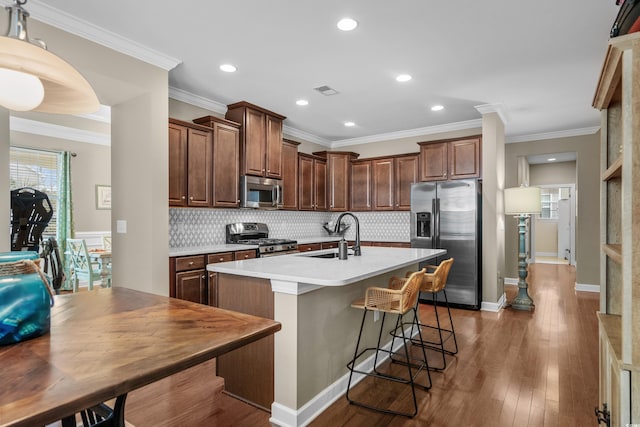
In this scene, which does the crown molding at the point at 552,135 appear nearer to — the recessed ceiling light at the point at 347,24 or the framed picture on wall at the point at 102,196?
the recessed ceiling light at the point at 347,24

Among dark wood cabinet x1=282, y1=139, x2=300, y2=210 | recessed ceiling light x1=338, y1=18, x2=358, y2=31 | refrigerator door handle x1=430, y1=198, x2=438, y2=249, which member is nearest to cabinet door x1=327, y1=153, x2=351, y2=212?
dark wood cabinet x1=282, y1=139, x2=300, y2=210

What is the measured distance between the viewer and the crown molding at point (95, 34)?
250cm

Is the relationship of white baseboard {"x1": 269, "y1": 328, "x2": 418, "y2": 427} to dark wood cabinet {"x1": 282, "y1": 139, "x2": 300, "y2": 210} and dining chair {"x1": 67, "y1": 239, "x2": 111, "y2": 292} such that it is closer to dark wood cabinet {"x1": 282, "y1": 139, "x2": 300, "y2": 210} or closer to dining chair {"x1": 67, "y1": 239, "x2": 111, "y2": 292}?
dark wood cabinet {"x1": 282, "y1": 139, "x2": 300, "y2": 210}

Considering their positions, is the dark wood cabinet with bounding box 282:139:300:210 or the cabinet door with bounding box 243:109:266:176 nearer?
the cabinet door with bounding box 243:109:266:176

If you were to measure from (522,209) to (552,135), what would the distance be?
87.8 inches

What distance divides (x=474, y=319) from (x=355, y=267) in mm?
2741

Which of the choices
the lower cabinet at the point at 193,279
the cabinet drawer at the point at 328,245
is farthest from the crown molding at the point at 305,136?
the lower cabinet at the point at 193,279

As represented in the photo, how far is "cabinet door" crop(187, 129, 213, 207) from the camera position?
13.1 ft

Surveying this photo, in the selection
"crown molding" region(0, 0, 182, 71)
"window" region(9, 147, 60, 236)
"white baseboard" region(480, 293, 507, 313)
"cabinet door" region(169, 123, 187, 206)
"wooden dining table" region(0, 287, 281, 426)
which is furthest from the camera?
"window" region(9, 147, 60, 236)

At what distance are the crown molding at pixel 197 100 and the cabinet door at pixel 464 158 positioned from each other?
10.9ft

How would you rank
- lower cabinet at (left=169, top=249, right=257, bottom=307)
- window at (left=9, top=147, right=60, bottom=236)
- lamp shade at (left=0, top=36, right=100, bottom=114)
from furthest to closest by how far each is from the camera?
1. window at (left=9, top=147, right=60, bottom=236)
2. lower cabinet at (left=169, top=249, right=257, bottom=307)
3. lamp shade at (left=0, top=36, right=100, bottom=114)

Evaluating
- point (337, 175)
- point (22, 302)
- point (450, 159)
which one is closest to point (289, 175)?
point (337, 175)

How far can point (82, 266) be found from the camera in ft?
17.7

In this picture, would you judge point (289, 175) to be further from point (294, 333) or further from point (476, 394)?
point (476, 394)
